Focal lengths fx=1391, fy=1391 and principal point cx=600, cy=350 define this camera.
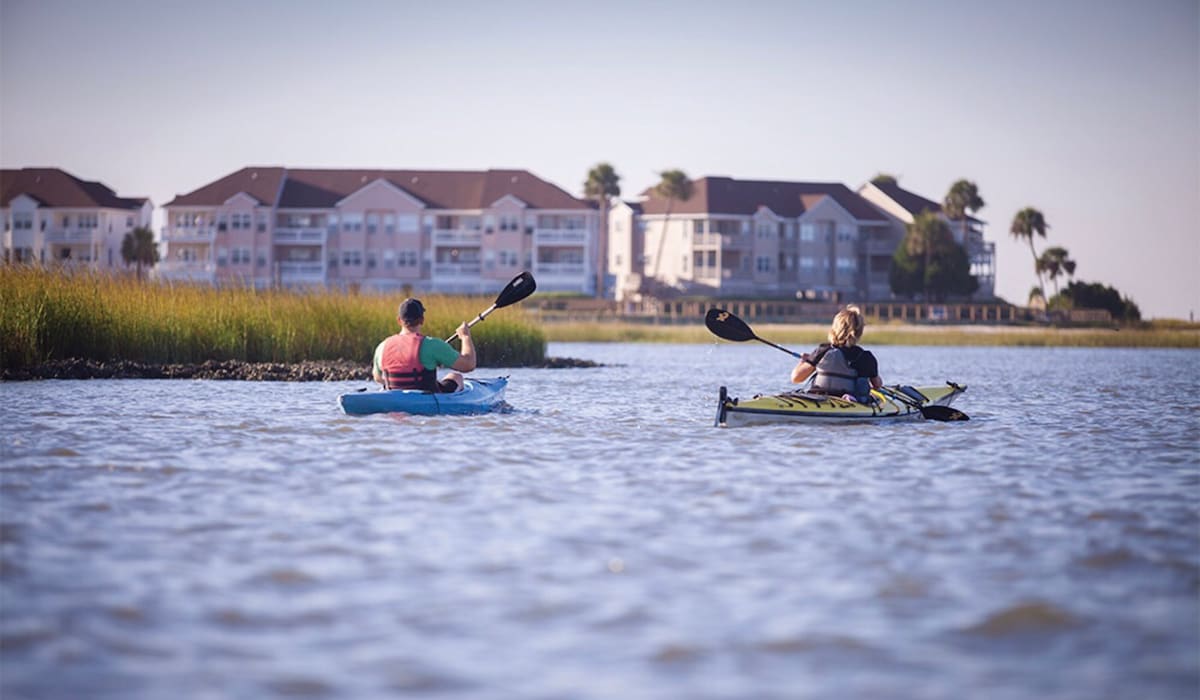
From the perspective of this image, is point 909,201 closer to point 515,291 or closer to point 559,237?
point 559,237

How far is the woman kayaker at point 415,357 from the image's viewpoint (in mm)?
16344

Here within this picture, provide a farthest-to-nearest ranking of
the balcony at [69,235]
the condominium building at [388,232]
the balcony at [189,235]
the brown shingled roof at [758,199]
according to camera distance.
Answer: the balcony at [69,235] → the brown shingled roof at [758,199] → the balcony at [189,235] → the condominium building at [388,232]

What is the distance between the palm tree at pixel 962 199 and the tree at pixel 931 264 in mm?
7021

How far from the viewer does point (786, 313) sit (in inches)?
3118

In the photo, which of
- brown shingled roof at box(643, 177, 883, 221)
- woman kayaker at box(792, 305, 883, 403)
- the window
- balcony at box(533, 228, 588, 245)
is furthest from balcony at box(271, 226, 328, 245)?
woman kayaker at box(792, 305, 883, 403)

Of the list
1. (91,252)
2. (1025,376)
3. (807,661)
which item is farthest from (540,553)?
(91,252)

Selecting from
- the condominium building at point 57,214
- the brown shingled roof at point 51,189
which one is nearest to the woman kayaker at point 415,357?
the condominium building at point 57,214

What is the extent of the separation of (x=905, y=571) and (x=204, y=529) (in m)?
4.56

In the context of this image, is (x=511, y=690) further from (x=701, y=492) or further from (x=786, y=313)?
(x=786, y=313)

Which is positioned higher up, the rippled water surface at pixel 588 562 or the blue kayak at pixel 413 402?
the blue kayak at pixel 413 402

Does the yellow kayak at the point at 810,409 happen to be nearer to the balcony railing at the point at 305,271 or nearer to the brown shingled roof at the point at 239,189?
the balcony railing at the point at 305,271

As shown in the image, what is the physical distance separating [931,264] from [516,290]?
7271cm

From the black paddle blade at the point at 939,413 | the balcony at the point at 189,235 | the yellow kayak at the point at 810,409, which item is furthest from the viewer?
A: the balcony at the point at 189,235

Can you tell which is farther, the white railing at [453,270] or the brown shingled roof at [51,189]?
the brown shingled roof at [51,189]
